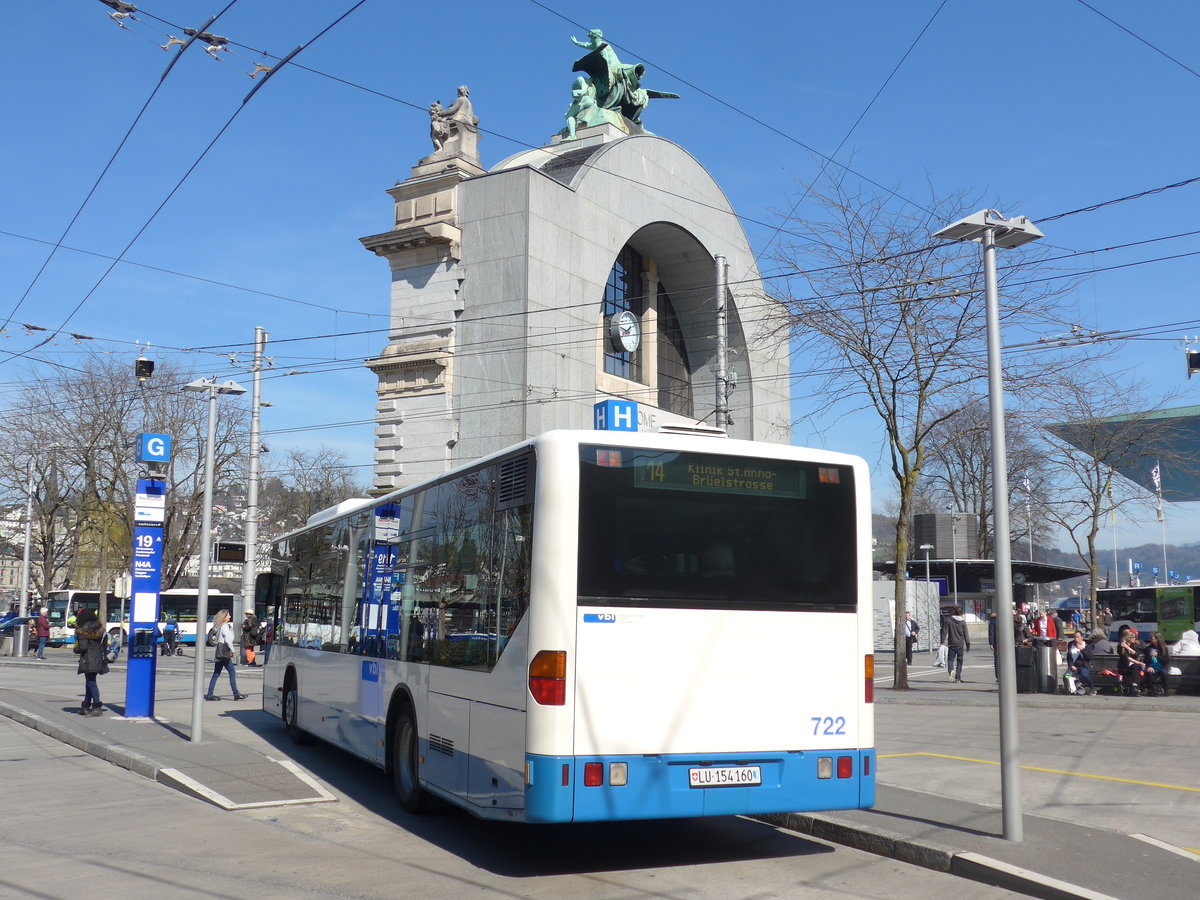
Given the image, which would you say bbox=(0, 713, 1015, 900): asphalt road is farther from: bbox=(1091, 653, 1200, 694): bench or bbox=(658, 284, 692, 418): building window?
bbox=(658, 284, 692, 418): building window

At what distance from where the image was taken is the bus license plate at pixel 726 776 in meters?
7.65

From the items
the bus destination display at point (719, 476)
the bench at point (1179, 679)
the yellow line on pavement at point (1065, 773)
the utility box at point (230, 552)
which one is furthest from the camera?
the bench at point (1179, 679)

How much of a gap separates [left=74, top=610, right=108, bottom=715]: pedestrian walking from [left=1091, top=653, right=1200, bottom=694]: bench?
1789 centimetres

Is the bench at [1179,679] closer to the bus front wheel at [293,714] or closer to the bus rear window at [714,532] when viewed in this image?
the bus front wheel at [293,714]

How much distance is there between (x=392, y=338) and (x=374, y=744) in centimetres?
2835

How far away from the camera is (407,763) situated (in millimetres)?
10141

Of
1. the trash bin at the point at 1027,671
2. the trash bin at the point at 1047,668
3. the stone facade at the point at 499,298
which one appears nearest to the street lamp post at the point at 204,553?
the trash bin at the point at 1027,671

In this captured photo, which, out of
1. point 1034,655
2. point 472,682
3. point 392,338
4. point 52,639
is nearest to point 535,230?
point 392,338

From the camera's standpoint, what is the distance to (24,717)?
59.0 feet

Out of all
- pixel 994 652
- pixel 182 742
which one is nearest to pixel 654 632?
pixel 182 742

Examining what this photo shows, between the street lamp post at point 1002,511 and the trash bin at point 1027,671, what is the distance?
15.6 meters

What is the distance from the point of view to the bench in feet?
71.4

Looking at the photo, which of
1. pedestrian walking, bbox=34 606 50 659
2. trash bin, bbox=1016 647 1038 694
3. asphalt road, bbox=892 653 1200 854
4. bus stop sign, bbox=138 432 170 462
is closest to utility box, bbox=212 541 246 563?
bus stop sign, bbox=138 432 170 462

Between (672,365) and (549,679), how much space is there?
41.4m
